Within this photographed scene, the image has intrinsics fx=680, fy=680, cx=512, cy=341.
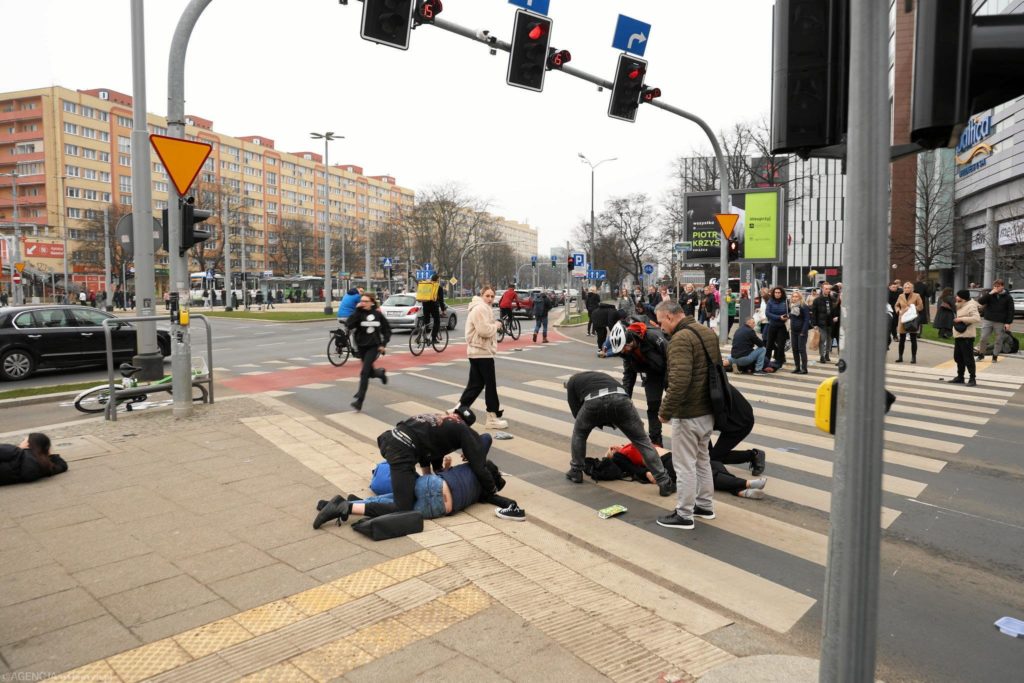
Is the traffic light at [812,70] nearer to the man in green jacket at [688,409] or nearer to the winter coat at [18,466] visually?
A: the man in green jacket at [688,409]

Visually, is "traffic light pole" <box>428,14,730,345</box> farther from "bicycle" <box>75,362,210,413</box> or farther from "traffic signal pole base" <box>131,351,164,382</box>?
"traffic signal pole base" <box>131,351,164,382</box>

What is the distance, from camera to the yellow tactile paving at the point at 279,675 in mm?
3084

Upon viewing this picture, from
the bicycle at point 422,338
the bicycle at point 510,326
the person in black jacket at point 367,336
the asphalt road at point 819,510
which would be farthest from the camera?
the bicycle at point 510,326

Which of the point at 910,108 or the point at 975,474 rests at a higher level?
the point at 910,108

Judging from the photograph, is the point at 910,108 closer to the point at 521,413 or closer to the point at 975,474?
the point at 975,474

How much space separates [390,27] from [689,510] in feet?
23.0

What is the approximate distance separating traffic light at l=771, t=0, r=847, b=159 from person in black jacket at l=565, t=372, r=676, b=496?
3682 millimetres

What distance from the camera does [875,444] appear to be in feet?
7.52

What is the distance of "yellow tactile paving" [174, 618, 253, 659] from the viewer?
3344 mm

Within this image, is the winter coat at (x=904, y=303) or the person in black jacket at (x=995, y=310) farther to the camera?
the winter coat at (x=904, y=303)

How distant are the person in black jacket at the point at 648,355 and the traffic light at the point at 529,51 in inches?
200

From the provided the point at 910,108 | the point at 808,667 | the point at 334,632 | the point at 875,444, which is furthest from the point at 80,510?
the point at 910,108

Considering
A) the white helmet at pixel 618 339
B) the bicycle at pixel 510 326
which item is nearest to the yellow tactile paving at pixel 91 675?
the white helmet at pixel 618 339

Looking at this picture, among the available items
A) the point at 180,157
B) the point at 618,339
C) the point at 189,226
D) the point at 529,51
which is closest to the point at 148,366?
the point at 189,226
